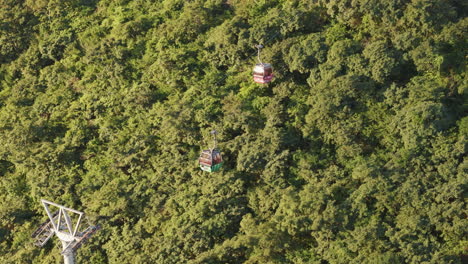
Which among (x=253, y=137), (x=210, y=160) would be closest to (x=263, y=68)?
(x=253, y=137)

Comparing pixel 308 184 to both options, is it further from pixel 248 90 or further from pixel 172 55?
pixel 172 55

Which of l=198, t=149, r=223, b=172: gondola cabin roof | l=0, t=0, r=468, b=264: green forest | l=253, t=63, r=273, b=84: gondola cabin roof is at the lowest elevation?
l=0, t=0, r=468, b=264: green forest

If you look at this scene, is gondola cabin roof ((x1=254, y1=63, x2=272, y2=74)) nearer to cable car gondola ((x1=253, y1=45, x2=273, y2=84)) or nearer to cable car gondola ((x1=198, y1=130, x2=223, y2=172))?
cable car gondola ((x1=253, y1=45, x2=273, y2=84))

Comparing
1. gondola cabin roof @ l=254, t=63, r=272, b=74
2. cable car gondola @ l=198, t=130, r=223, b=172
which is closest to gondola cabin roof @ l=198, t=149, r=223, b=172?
cable car gondola @ l=198, t=130, r=223, b=172


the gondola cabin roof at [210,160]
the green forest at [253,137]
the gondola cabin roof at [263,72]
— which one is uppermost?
the gondola cabin roof at [263,72]

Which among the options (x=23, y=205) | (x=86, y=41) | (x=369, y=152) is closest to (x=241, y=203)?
(x=369, y=152)

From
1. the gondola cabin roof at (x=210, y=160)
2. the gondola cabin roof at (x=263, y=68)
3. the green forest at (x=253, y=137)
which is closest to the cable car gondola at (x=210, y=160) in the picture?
the gondola cabin roof at (x=210, y=160)

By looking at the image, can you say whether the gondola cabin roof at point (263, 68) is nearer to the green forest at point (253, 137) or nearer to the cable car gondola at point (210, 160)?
the green forest at point (253, 137)

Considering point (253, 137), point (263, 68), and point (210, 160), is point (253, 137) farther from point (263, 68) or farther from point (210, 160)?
point (210, 160)
